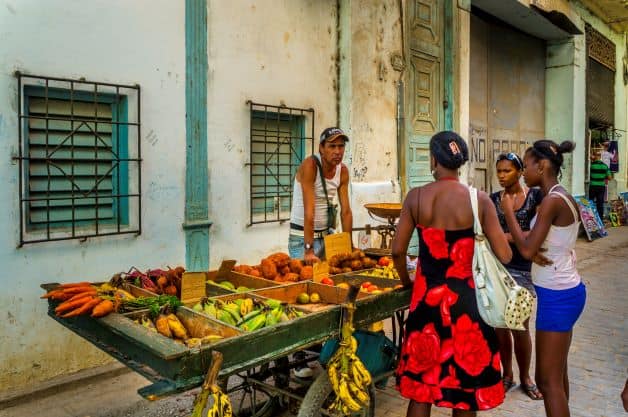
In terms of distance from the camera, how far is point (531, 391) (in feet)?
14.3

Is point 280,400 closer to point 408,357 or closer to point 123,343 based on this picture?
point 408,357

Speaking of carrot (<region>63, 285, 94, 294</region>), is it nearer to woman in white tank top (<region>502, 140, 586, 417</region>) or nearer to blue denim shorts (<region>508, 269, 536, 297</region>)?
woman in white tank top (<region>502, 140, 586, 417</region>)

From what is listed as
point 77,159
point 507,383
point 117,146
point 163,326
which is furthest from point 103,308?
point 507,383

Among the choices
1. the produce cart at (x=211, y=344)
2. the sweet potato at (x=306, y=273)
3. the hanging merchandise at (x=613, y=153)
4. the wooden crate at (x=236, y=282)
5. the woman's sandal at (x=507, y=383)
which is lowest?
the woman's sandal at (x=507, y=383)

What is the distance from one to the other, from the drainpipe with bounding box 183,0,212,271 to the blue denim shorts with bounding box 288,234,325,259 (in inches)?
48.6

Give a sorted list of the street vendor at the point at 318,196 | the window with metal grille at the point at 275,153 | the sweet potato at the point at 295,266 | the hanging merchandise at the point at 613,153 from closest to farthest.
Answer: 1. the sweet potato at the point at 295,266
2. the street vendor at the point at 318,196
3. the window with metal grille at the point at 275,153
4. the hanging merchandise at the point at 613,153

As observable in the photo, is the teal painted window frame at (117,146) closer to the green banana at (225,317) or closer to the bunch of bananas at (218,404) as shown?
the green banana at (225,317)

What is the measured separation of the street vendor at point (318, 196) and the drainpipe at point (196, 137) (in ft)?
4.05

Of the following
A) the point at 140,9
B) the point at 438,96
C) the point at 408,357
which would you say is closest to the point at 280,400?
the point at 408,357

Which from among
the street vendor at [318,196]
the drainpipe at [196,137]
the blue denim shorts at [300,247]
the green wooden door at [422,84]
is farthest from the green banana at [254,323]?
the green wooden door at [422,84]

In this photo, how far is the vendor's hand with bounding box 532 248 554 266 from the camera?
329 cm

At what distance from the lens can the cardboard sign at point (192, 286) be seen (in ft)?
10.5

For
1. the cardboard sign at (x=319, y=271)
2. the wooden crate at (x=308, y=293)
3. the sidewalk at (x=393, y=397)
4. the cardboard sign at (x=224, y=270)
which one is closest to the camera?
the wooden crate at (x=308, y=293)

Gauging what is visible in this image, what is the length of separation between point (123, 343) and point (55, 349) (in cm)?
240
